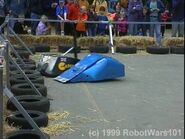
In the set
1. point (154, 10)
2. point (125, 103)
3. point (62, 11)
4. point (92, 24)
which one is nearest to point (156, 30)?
point (154, 10)

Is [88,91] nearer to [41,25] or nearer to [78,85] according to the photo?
[78,85]

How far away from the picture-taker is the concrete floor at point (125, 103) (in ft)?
22.0

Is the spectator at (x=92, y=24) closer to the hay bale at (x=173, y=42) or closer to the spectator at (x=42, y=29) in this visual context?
the spectator at (x=42, y=29)

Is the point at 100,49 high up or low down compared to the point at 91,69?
down

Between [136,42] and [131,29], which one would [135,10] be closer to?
[131,29]

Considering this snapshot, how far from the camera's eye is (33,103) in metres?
7.31

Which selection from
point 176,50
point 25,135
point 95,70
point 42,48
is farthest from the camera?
point 176,50

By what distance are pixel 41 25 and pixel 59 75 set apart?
6.90 m

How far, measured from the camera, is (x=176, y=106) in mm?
7996

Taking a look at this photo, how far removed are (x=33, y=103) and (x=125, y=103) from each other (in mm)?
1674

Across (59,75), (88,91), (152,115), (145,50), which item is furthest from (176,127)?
(145,50)

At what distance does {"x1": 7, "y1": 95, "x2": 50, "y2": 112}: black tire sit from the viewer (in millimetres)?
7273

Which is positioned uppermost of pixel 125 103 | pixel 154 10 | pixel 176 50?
pixel 154 10

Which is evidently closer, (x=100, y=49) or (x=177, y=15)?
(x=100, y=49)
